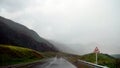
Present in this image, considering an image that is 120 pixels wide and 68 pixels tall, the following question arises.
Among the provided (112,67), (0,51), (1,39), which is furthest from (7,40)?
(112,67)

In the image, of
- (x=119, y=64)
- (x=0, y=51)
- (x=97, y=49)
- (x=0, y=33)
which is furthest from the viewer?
(x=0, y=33)

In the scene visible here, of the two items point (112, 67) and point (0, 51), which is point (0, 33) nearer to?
point (0, 51)

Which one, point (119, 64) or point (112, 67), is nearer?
point (119, 64)

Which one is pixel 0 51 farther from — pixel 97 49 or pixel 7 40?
pixel 7 40

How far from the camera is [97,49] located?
23.6 meters

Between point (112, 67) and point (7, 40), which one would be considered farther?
point (7, 40)

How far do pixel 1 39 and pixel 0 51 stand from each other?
125m

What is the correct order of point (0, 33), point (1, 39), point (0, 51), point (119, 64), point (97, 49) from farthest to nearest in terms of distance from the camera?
1. point (0, 33)
2. point (1, 39)
3. point (0, 51)
4. point (97, 49)
5. point (119, 64)

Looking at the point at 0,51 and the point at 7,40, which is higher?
the point at 7,40

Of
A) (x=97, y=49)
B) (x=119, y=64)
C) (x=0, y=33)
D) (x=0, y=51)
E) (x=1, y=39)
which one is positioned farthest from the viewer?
(x=0, y=33)

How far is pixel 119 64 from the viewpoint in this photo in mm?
21750

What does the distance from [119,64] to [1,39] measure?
171m

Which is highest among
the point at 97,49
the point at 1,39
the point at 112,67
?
the point at 1,39

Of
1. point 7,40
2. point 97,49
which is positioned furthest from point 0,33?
point 97,49
